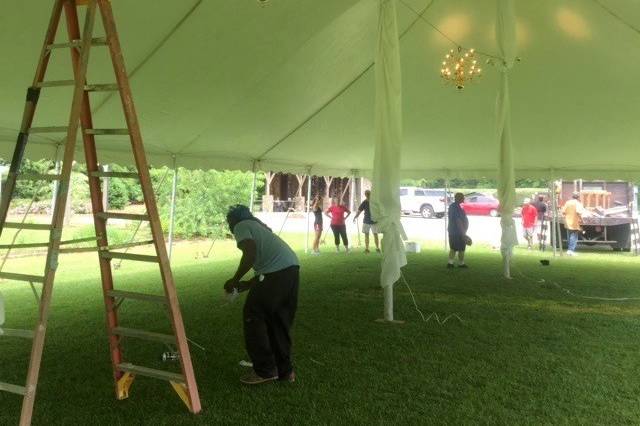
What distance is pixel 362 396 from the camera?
366 centimetres

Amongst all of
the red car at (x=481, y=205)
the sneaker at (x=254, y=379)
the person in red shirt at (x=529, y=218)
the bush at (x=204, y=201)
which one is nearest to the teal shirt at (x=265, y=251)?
the sneaker at (x=254, y=379)

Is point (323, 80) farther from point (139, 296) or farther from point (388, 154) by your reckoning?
point (139, 296)

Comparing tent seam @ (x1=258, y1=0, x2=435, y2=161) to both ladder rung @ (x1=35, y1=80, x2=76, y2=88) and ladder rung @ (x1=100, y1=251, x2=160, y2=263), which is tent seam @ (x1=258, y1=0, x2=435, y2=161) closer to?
ladder rung @ (x1=35, y1=80, x2=76, y2=88)

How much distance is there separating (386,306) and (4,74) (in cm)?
463

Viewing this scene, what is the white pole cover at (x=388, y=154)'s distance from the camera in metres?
5.62

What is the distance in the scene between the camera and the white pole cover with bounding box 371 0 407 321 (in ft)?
18.4

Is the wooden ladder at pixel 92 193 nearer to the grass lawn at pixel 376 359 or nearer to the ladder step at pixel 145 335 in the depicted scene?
the ladder step at pixel 145 335

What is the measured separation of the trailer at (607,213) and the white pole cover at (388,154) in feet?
37.9

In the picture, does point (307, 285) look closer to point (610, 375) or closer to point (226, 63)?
point (226, 63)

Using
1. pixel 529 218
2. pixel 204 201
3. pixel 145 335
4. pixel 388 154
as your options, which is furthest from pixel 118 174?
pixel 204 201

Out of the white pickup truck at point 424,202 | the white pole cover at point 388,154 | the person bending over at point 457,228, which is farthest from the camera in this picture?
the white pickup truck at point 424,202

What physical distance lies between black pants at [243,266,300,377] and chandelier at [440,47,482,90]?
469 cm

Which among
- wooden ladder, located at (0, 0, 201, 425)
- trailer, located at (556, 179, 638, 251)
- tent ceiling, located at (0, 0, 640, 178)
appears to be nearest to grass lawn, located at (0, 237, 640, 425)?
wooden ladder, located at (0, 0, 201, 425)

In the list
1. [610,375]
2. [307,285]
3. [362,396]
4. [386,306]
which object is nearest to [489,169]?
[307,285]
